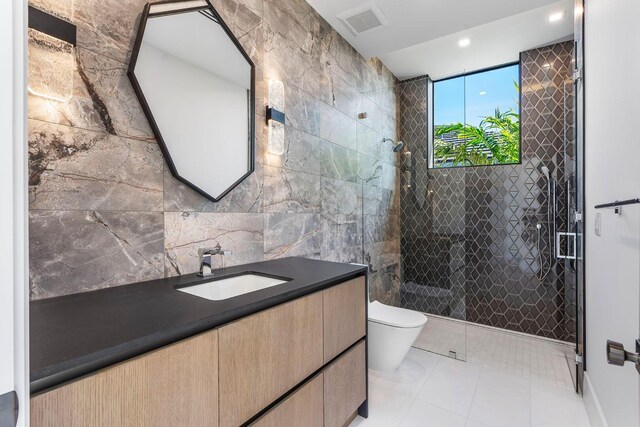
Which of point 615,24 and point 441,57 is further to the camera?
point 441,57

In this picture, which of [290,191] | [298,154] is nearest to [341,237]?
[290,191]

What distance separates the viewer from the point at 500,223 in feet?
10.4

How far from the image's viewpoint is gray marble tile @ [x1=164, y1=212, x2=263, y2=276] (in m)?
1.47

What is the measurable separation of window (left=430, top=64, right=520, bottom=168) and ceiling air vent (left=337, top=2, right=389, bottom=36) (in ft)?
4.66

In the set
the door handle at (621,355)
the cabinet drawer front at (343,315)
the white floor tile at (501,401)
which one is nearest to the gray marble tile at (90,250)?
the cabinet drawer front at (343,315)

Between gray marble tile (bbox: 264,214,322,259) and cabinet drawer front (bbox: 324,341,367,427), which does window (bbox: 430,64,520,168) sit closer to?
gray marble tile (bbox: 264,214,322,259)

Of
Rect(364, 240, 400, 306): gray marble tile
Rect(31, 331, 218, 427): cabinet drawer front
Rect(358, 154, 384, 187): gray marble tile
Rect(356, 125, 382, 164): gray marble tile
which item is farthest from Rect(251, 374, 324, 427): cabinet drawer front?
Rect(356, 125, 382, 164): gray marble tile

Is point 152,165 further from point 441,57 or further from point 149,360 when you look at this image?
point 441,57

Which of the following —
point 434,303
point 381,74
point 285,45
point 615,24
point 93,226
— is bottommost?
point 434,303

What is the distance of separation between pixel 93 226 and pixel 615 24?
7.69 feet

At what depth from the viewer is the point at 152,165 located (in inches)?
54.7

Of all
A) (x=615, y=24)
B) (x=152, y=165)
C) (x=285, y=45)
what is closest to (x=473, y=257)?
(x=615, y=24)

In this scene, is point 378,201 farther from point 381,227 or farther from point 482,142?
point 482,142
